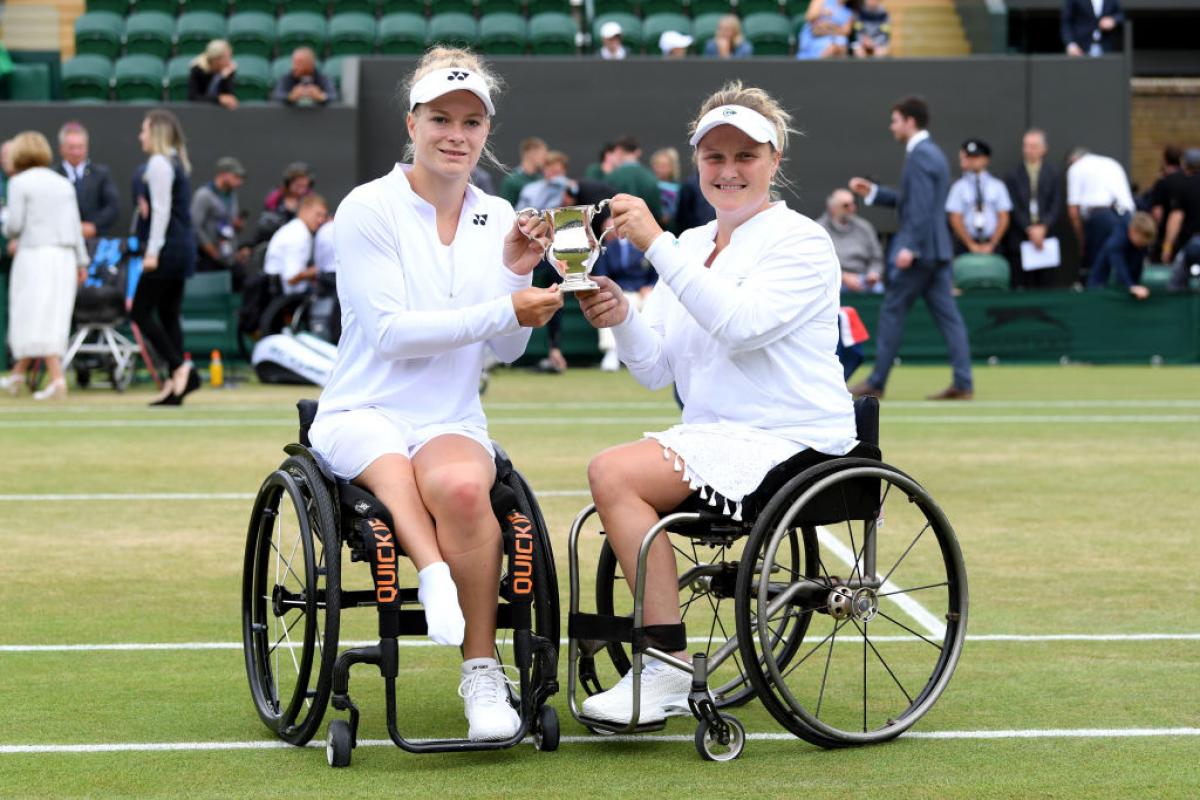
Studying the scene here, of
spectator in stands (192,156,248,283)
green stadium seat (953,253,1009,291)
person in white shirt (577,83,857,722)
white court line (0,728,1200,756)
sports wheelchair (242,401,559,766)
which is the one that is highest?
spectator in stands (192,156,248,283)

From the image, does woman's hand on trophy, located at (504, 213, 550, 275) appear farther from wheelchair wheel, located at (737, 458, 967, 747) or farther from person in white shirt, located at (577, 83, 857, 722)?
wheelchair wheel, located at (737, 458, 967, 747)

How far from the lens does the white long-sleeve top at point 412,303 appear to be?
4738 mm

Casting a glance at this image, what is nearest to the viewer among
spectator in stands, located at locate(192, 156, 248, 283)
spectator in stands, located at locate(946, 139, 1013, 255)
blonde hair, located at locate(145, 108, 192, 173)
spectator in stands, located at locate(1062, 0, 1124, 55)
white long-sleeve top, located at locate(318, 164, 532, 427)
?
white long-sleeve top, located at locate(318, 164, 532, 427)

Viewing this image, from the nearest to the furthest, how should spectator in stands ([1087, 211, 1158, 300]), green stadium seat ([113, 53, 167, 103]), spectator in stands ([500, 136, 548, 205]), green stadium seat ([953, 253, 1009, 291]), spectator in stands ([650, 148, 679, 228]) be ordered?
spectator in stands ([500, 136, 548, 205]), spectator in stands ([650, 148, 679, 228]), spectator in stands ([1087, 211, 1158, 300]), green stadium seat ([953, 253, 1009, 291]), green stadium seat ([113, 53, 167, 103])

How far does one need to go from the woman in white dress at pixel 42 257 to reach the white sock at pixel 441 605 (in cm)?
1039

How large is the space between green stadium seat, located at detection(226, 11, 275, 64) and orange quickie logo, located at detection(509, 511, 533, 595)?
59.5 ft

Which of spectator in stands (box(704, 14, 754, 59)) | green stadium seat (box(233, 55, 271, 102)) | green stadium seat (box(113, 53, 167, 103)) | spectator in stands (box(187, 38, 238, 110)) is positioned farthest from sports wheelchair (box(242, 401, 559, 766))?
green stadium seat (box(113, 53, 167, 103))

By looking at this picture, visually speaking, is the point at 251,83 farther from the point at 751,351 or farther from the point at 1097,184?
the point at 751,351

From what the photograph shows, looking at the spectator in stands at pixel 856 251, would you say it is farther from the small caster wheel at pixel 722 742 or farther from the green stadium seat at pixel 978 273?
the small caster wheel at pixel 722 742

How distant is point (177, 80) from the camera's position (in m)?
21.6

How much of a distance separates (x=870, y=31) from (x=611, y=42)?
9.18 feet

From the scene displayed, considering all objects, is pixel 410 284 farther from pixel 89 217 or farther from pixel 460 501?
pixel 89 217

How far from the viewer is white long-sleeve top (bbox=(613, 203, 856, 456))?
15.4 ft

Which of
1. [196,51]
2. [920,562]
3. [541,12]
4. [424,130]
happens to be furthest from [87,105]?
[424,130]
